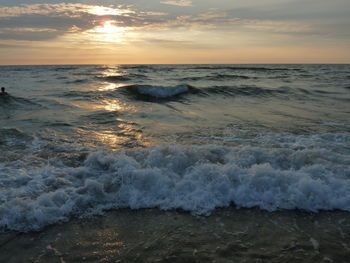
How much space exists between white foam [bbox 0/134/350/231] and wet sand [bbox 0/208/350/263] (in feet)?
0.81

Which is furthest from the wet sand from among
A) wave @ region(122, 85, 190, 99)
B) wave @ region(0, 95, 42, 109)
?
wave @ region(122, 85, 190, 99)

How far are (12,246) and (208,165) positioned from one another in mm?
3428

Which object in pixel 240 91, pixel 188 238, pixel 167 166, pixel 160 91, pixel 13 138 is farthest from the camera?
pixel 240 91

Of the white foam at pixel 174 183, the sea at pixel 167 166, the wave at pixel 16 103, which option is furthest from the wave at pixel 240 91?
the white foam at pixel 174 183

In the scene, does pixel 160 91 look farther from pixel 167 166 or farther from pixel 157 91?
pixel 167 166

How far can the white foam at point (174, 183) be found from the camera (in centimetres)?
437

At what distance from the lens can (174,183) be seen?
5020 mm

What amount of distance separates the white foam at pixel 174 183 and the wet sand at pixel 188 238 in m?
0.25

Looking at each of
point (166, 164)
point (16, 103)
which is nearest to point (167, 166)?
point (166, 164)

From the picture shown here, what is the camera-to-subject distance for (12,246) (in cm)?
345

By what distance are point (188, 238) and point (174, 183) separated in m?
1.45

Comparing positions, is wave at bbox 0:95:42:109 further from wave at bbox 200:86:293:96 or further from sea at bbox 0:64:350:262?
wave at bbox 200:86:293:96

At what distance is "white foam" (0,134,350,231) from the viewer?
437 cm

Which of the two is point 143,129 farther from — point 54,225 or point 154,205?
point 54,225
